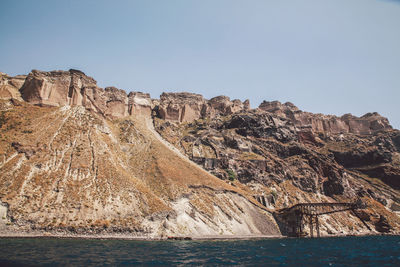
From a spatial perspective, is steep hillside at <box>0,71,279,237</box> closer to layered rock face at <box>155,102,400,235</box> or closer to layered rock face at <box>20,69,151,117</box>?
layered rock face at <box>20,69,151,117</box>

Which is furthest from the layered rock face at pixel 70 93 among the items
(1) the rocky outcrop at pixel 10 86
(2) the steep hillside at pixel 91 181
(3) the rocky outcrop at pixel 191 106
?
(3) the rocky outcrop at pixel 191 106

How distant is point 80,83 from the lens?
101 metres

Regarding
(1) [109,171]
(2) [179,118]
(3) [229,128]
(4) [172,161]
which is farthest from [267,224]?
(2) [179,118]

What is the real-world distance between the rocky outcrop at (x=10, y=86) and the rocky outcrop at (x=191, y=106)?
61.4 meters

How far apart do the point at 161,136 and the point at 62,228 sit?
69.8m

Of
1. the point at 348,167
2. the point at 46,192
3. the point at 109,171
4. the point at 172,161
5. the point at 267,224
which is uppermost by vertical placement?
the point at 348,167

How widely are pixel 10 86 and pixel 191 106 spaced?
86195 mm

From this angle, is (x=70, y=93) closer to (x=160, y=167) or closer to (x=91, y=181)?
(x=160, y=167)

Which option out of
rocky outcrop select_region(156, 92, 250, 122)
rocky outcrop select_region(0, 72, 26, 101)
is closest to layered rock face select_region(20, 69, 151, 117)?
rocky outcrop select_region(0, 72, 26, 101)

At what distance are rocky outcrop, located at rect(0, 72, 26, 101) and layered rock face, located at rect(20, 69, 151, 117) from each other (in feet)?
7.05

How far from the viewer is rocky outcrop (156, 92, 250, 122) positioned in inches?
5423

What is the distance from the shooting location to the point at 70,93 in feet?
312

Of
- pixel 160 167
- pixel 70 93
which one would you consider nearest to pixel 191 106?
pixel 70 93

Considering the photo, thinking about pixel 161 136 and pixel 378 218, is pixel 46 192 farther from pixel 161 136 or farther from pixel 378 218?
pixel 378 218
